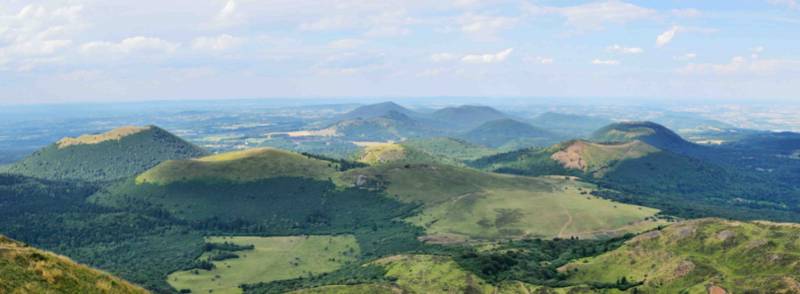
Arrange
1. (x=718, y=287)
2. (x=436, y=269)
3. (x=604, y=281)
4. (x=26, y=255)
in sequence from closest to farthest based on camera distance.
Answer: (x=26, y=255) → (x=718, y=287) → (x=604, y=281) → (x=436, y=269)

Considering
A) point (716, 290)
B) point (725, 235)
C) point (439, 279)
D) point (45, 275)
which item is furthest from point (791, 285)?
point (45, 275)

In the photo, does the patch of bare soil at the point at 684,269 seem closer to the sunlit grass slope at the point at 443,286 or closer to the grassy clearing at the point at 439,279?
the sunlit grass slope at the point at 443,286

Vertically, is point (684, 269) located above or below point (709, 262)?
below

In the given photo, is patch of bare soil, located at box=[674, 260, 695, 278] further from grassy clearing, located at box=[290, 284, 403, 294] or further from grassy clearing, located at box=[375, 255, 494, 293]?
grassy clearing, located at box=[290, 284, 403, 294]

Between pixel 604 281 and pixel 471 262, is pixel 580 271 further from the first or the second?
pixel 471 262

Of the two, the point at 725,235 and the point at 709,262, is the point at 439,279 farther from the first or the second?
the point at 725,235

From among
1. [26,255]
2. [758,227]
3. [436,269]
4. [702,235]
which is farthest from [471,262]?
→ [26,255]
